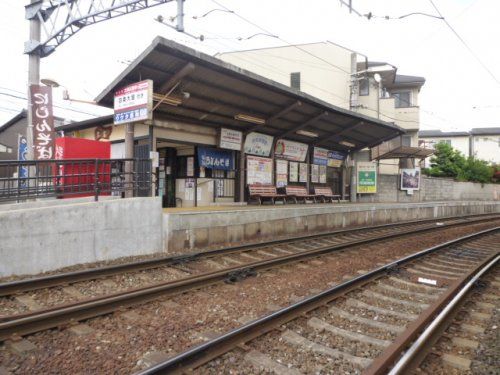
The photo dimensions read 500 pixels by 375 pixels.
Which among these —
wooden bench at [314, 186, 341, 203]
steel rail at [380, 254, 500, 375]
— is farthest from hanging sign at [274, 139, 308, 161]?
steel rail at [380, 254, 500, 375]

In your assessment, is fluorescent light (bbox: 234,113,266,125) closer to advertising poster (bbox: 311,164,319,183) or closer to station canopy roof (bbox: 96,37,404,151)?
station canopy roof (bbox: 96,37,404,151)

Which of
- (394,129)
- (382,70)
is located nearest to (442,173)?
(382,70)

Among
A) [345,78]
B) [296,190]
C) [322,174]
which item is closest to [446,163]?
[345,78]

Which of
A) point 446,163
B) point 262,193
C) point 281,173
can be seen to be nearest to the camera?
point 262,193

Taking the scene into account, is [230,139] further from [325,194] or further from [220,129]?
[325,194]

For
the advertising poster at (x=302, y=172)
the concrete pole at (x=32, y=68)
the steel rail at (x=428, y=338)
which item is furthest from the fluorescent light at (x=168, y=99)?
the advertising poster at (x=302, y=172)

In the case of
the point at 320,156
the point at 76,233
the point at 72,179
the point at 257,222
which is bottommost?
the point at 257,222

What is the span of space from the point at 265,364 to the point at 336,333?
1.20 m

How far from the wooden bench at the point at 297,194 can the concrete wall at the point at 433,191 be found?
6654 mm

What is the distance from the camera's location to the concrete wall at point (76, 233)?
6.78m

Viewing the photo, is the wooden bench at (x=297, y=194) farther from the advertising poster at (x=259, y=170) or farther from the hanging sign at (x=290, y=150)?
the hanging sign at (x=290, y=150)

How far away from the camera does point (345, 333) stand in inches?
176

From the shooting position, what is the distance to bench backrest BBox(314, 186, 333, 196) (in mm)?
19719

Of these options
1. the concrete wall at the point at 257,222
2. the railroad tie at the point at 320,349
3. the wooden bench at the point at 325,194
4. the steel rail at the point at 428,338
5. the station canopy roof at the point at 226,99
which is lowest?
the railroad tie at the point at 320,349
